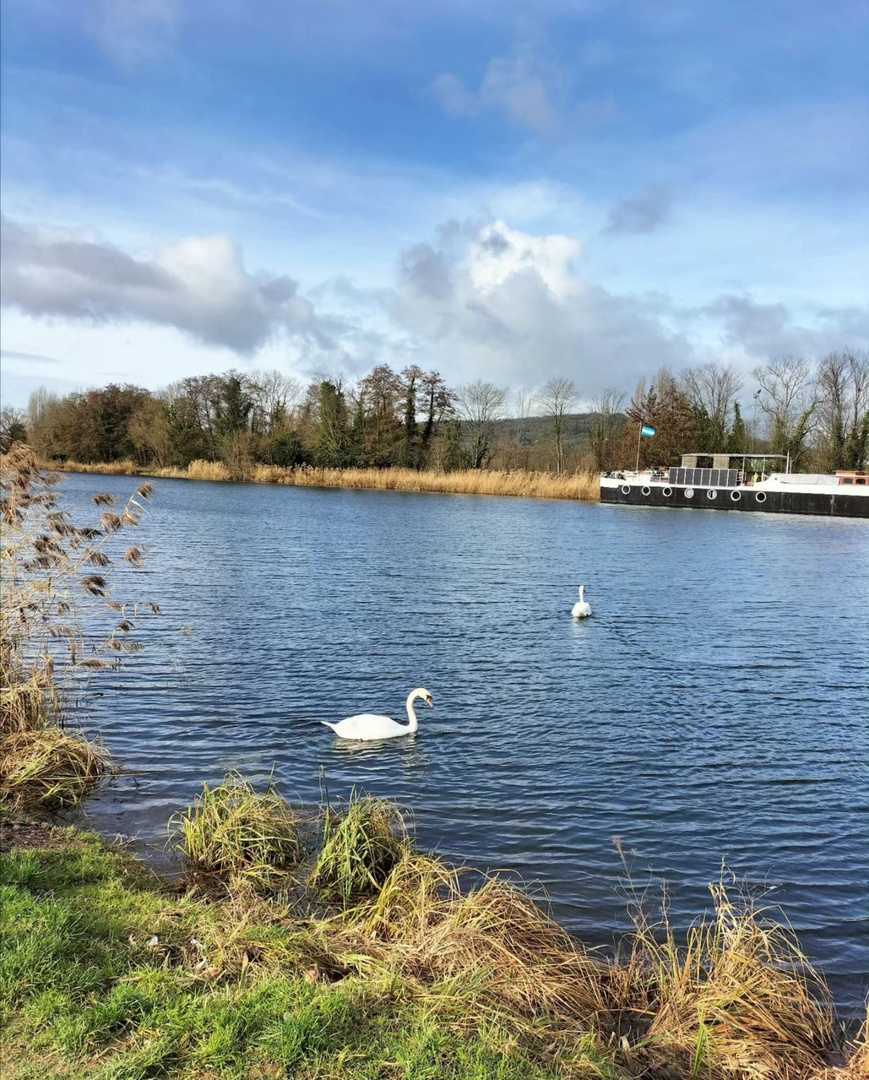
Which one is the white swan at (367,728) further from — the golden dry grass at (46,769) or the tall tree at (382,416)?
the tall tree at (382,416)

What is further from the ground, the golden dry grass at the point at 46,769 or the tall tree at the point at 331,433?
the tall tree at the point at 331,433

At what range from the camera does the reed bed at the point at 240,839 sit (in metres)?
6.38

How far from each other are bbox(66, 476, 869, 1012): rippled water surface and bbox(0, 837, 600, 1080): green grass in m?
2.34

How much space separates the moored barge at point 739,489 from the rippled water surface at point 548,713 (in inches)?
1535

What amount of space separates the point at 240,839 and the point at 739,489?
2544 inches

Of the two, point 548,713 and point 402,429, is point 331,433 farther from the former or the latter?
point 548,713

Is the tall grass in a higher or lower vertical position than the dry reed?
higher

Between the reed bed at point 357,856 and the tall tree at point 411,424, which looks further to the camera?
the tall tree at point 411,424

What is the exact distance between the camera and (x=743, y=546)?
37188 mm

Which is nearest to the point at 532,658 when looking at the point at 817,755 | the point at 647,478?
the point at 817,755

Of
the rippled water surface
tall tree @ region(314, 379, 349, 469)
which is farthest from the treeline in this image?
the rippled water surface

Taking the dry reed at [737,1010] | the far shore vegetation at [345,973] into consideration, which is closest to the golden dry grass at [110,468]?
the far shore vegetation at [345,973]

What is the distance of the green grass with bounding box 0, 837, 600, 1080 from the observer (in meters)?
3.61

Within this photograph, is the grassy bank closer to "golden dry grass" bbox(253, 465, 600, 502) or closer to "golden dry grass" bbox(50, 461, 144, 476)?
"golden dry grass" bbox(253, 465, 600, 502)
